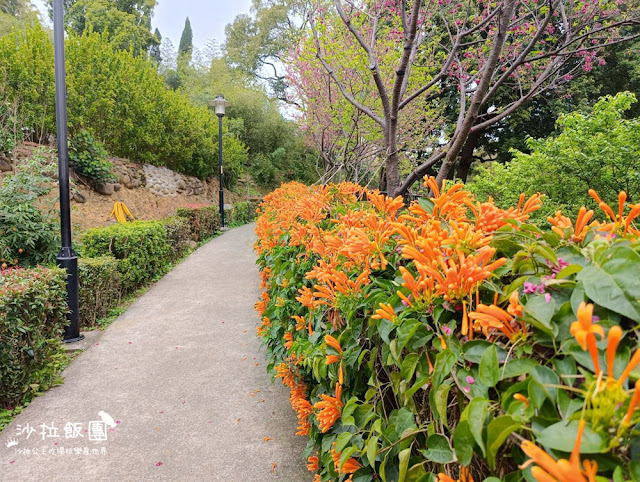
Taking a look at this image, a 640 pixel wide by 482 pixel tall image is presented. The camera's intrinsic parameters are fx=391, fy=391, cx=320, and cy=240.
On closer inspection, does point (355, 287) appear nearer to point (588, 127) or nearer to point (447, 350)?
point (447, 350)

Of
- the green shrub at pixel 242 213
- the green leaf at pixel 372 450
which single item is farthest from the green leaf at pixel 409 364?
the green shrub at pixel 242 213

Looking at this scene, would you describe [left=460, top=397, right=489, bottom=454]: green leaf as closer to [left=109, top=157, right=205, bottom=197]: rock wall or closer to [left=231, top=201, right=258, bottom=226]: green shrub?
[left=109, top=157, right=205, bottom=197]: rock wall

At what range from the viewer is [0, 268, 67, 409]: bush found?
2.78m

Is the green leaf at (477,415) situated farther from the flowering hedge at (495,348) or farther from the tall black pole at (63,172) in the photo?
the tall black pole at (63,172)

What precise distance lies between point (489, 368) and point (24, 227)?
5.98m

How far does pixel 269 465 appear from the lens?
92.1 inches

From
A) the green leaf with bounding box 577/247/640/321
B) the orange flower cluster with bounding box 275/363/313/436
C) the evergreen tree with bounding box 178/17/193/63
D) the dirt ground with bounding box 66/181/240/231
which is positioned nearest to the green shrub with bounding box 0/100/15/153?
the dirt ground with bounding box 66/181/240/231

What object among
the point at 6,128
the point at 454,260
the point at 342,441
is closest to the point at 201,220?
the point at 6,128

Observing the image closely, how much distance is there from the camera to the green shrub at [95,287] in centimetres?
445

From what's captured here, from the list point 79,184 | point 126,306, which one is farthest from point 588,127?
point 79,184

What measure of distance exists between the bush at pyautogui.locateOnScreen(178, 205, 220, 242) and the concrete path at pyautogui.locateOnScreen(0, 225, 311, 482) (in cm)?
571

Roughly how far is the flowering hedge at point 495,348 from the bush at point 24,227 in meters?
5.18

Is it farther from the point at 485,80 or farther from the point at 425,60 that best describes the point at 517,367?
the point at 425,60

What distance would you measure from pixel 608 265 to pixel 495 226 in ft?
1.14
